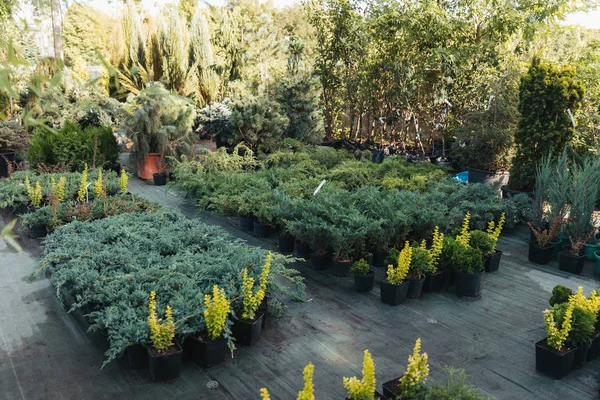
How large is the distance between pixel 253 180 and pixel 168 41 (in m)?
8.10

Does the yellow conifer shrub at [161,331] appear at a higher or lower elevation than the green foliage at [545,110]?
lower

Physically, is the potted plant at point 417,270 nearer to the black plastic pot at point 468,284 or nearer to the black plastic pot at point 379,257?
the black plastic pot at point 468,284

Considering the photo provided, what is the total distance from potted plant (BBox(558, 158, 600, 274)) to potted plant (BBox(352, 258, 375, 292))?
1949mm

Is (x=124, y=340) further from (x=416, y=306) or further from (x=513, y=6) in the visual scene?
(x=513, y=6)

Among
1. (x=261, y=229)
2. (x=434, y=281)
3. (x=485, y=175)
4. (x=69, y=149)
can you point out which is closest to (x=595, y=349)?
(x=434, y=281)

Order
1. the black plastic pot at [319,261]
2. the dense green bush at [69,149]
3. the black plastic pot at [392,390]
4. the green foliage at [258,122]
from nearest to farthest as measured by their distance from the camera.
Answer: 1. the black plastic pot at [392,390]
2. the black plastic pot at [319,261]
3. the dense green bush at [69,149]
4. the green foliage at [258,122]

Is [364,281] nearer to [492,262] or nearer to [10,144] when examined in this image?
[492,262]

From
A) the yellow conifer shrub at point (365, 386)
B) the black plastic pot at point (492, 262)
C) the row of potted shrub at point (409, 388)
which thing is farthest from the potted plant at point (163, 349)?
the black plastic pot at point (492, 262)

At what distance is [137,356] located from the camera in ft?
9.52

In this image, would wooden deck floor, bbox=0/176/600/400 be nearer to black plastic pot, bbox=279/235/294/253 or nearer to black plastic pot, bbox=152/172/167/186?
black plastic pot, bbox=279/235/294/253

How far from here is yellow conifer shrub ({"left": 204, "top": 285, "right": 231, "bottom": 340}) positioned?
2840mm

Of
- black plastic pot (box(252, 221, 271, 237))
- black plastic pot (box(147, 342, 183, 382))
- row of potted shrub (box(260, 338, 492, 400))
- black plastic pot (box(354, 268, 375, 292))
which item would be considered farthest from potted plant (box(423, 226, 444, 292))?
black plastic pot (box(147, 342, 183, 382))

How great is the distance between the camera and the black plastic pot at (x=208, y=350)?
2912mm

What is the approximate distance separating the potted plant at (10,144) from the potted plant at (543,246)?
7.78 m
